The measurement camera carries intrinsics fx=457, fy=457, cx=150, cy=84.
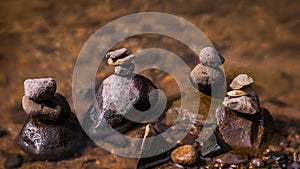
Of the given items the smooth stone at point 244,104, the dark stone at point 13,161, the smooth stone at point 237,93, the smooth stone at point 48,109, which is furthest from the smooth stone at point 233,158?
the dark stone at point 13,161

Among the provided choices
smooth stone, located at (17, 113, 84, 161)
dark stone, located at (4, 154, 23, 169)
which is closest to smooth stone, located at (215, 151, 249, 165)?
smooth stone, located at (17, 113, 84, 161)

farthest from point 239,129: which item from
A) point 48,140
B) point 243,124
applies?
point 48,140

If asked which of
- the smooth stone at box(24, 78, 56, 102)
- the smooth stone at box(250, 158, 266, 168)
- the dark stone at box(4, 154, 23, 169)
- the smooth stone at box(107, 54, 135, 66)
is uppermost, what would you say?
the smooth stone at box(107, 54, 135, 66)

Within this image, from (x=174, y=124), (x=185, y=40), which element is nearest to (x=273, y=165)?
(x=174, y=124)

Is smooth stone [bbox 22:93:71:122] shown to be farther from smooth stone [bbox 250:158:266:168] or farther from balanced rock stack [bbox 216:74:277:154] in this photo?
smooth stone [bbox 250:158:266:168]

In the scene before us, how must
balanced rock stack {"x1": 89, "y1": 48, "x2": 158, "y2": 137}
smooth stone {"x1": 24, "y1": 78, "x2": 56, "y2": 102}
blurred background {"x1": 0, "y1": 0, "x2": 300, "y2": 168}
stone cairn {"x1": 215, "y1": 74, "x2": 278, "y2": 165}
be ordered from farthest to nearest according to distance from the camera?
blurred background {"x1": 0, "y1": 0, "x2": 300, "y2": 168} → balanced rock stack {"x1": 89, "y1": 48, "x2": 158, "y2": 137} → stone cairn {"x1": 215, "y1": 74, "x2": 278, "y2": 165} → smooth stone {"x1": 24, "y1": 78, "x2": 56, "y2": 102}

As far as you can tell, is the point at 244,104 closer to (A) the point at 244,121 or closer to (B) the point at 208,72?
(A) the point at 244,121
